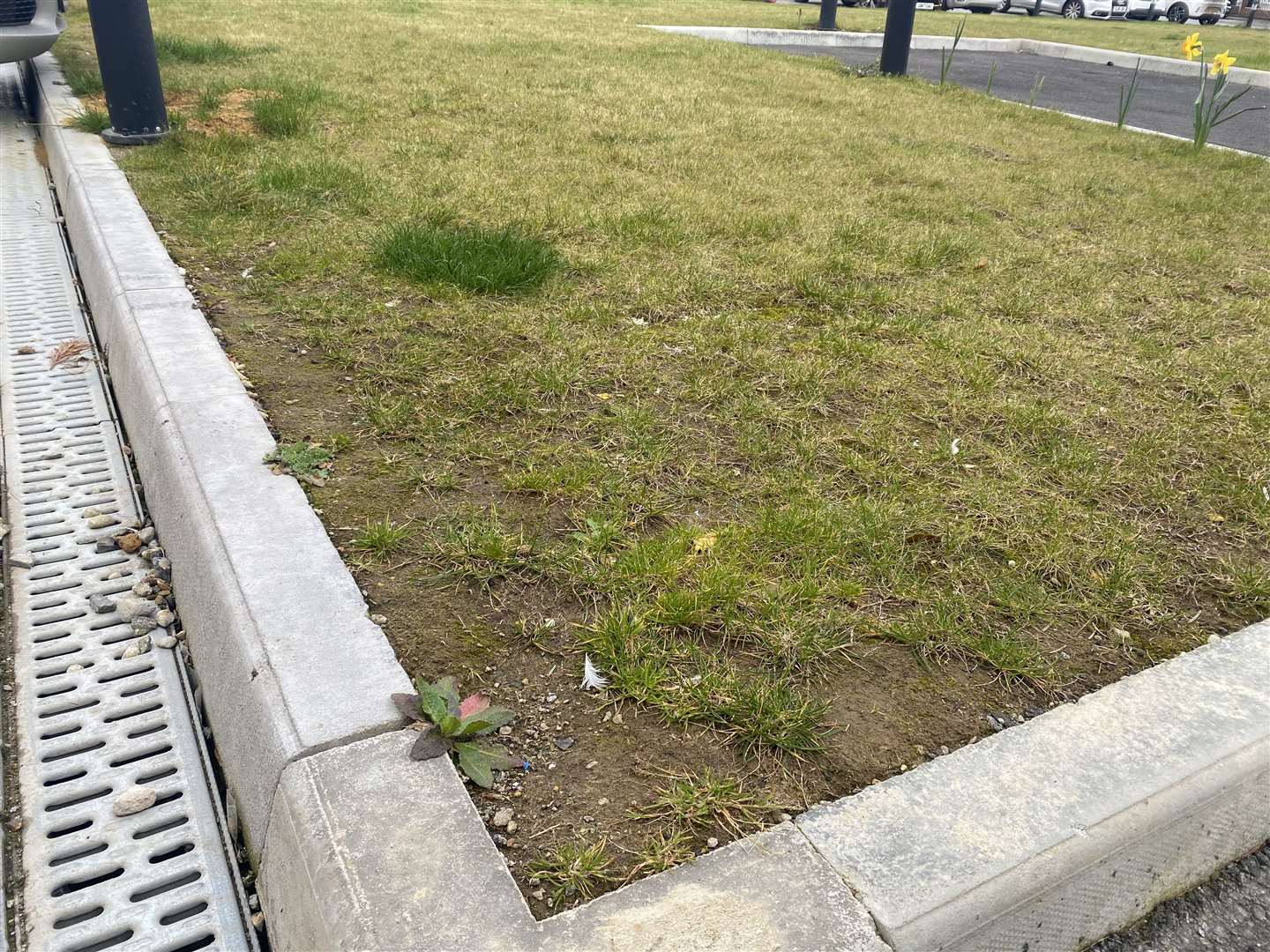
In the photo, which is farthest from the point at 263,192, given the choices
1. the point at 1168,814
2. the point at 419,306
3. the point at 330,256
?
the point at 1168,814

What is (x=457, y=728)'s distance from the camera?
1819 mm

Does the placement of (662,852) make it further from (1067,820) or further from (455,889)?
(1067,820)

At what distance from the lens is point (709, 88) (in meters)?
8.80

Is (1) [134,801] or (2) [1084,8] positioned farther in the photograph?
(2) [1084,8]

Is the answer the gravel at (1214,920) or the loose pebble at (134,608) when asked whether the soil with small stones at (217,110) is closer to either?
the loose pebble at (134,608)

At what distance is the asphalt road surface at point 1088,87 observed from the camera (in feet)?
30.5

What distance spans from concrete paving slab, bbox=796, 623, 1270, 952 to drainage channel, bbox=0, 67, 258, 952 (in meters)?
1.15

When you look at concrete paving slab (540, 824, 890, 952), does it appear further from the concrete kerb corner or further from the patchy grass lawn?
the concrete kerb corner

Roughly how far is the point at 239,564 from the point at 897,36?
33.4 feet

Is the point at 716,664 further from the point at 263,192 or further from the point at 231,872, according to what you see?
the point at 263,192

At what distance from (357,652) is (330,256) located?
104 inches

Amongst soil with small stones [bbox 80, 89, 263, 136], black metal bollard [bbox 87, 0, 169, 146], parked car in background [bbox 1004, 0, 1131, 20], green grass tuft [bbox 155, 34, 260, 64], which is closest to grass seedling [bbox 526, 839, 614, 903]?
black metal bollard [bbox 87, 0, 169, 146]

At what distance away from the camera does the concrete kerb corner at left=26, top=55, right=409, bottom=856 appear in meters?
1.84

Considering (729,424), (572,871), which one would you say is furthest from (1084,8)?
(572,871)
